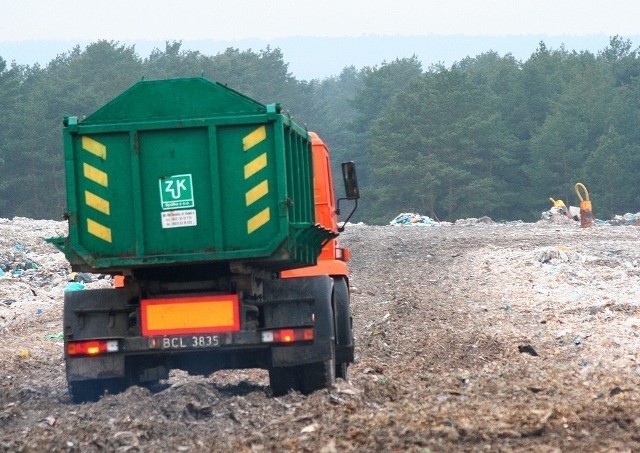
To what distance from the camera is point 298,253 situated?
32.0ft

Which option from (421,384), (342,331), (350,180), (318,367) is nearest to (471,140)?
(350,180)

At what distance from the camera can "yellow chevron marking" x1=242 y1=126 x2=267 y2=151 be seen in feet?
29.9

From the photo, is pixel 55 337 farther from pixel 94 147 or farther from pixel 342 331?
pixel 94 147

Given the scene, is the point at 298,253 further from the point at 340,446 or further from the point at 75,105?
the point at 75,105

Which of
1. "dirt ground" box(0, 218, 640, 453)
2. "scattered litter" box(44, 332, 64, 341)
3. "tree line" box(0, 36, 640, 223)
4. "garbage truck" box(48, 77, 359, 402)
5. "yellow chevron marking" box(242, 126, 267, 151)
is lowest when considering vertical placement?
"dirt ground" box(0, 218, 640, 453)

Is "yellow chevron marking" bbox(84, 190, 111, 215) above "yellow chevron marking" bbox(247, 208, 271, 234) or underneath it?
above

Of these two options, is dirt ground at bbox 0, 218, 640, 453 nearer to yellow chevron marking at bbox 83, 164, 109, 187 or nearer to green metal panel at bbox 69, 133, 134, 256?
A: green metal panel at bbox 69, 133, 134, 256

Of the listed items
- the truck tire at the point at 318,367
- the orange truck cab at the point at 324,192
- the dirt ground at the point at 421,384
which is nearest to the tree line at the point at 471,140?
the dirt ground at the point at 421,384

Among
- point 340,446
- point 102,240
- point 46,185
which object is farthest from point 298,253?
point 46,185

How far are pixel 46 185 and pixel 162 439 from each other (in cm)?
6100

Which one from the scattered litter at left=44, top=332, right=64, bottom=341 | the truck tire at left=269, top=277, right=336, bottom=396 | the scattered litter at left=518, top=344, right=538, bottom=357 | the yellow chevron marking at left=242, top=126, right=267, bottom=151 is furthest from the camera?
the scattered litter at left=44, top=332, right=64, bottom=341

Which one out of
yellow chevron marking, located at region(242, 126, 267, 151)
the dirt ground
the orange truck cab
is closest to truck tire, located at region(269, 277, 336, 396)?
the dirt ground

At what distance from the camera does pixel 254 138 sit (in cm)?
912

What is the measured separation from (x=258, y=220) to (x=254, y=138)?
2.02ft
